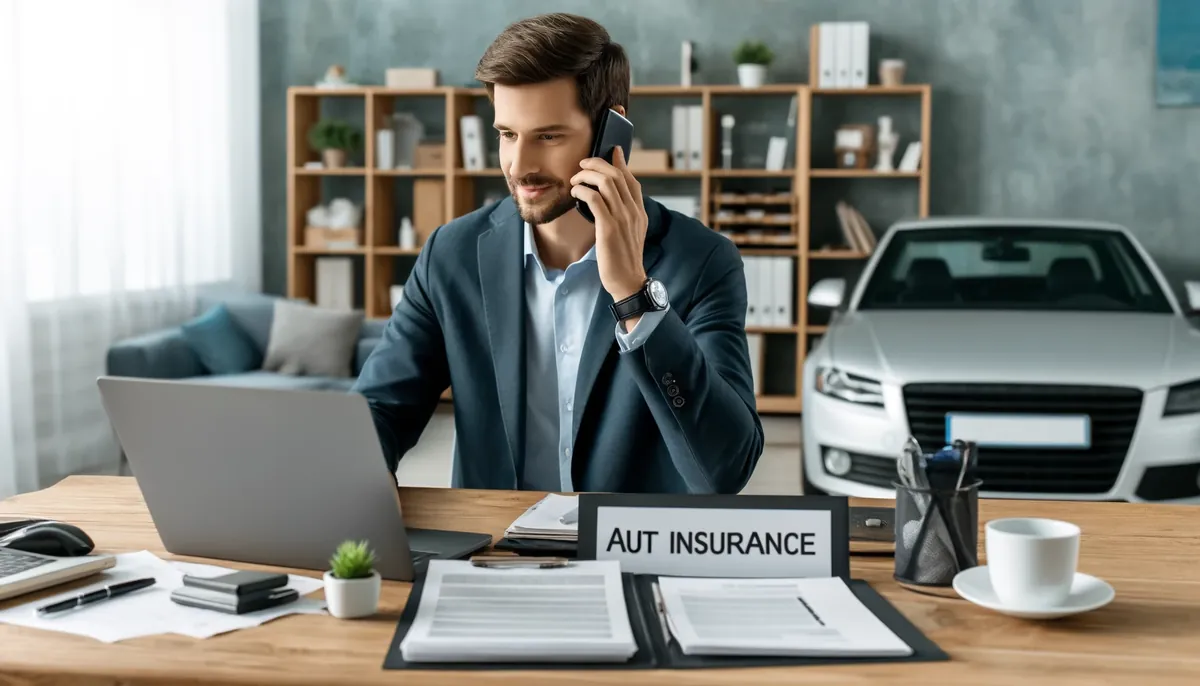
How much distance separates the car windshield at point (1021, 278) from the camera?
4039mm

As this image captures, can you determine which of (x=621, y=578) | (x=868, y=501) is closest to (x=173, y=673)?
(x=621, y=578)

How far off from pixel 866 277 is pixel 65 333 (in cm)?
307

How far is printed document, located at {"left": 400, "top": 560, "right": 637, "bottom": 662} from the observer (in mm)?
956

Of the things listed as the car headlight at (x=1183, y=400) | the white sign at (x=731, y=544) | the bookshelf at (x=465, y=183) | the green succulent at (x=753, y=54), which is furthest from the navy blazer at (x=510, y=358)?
the green succulent at (x=753, y=54)

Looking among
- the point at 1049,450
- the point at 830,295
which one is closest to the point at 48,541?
the point at 1049,450

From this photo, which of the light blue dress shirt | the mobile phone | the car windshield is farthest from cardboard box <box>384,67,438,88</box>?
the mobile phone

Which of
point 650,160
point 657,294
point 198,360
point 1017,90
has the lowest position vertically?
point 198,360

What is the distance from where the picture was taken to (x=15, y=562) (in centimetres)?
120

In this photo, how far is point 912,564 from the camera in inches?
47.3

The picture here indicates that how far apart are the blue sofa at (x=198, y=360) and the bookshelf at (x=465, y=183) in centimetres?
82

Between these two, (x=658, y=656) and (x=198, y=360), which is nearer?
(x=658, y=656)

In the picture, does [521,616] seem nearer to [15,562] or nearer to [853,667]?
[853,667]

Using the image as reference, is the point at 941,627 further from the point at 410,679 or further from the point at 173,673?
the point at 173,673

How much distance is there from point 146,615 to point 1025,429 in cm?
273
